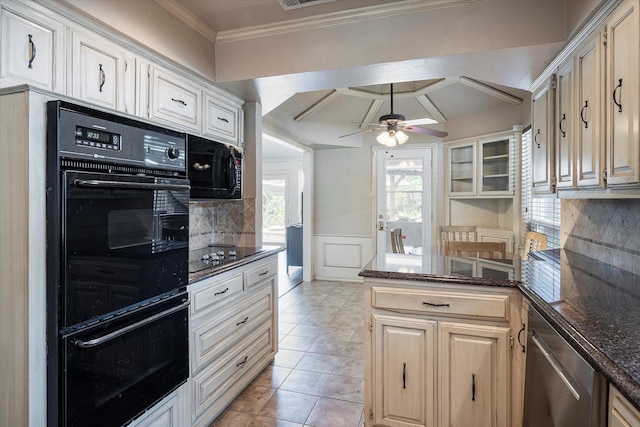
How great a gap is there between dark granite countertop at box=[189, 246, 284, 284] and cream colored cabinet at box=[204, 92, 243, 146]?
35.2 inches

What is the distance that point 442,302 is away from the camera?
1763 mm

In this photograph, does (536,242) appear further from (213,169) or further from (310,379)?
(213,169)

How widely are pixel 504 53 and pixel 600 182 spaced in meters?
0.96

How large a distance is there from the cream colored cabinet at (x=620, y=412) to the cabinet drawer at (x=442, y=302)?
783 mm

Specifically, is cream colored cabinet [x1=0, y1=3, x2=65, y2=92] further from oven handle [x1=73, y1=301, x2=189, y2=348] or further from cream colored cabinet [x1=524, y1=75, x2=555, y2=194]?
cream colored cabinet [x1=524, y1=75, x2=555, y2=194]

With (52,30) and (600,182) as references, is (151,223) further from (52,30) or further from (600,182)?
(600,182)

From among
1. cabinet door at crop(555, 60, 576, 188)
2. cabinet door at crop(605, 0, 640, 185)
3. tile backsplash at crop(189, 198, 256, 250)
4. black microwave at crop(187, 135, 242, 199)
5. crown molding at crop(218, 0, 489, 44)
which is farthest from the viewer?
tile backsplash at crop(189, 198, 256, 250)

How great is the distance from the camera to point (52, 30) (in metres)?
1.54

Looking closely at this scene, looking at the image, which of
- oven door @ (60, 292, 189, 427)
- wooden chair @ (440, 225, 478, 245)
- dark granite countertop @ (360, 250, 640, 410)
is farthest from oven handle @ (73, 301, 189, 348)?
wooden chair @ (440, 225, 478, 245)

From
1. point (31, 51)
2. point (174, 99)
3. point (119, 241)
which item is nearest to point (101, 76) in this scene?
point (31, 51)

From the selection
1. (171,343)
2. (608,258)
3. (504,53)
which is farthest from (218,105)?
(608,258)

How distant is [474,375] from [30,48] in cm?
247

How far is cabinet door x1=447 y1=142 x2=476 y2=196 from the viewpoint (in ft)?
15.3

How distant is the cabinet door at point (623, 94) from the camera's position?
1282mm
